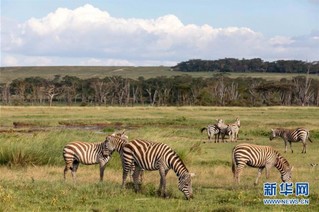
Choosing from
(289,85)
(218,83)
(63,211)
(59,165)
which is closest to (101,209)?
(63,211)

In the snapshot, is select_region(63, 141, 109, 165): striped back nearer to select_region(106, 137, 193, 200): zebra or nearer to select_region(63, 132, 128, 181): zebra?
select_region(63, 132, 128, 181): zebra

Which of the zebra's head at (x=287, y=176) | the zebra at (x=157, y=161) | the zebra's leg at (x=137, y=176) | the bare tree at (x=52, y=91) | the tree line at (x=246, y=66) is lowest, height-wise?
the bare tree at (x=52, y=91)

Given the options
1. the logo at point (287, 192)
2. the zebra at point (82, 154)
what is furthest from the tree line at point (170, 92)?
the logo at point (287, 192)

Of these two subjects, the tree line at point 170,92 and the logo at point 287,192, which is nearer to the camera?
the logo at point 287,192

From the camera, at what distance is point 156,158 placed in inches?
487

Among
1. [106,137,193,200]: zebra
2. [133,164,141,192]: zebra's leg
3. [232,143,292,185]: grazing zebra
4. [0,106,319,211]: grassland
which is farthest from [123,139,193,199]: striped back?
[232,143,292,185]: grazing zebra

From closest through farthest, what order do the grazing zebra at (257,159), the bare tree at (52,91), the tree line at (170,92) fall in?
1. the grazing zebra at (257,159)
2. the tree line at (170,92)
3. the bare tree at (52,91)

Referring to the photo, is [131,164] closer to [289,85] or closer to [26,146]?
[26,146]

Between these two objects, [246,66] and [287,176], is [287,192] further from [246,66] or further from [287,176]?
[246,66]

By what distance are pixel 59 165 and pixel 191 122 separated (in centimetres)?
2590

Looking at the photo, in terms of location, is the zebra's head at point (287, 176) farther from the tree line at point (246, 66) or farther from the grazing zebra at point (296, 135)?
the tree line at point (246, 66)

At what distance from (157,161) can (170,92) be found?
94.1 m

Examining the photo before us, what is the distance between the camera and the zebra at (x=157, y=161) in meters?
11.9

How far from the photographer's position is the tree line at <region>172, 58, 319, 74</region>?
17438 cm
